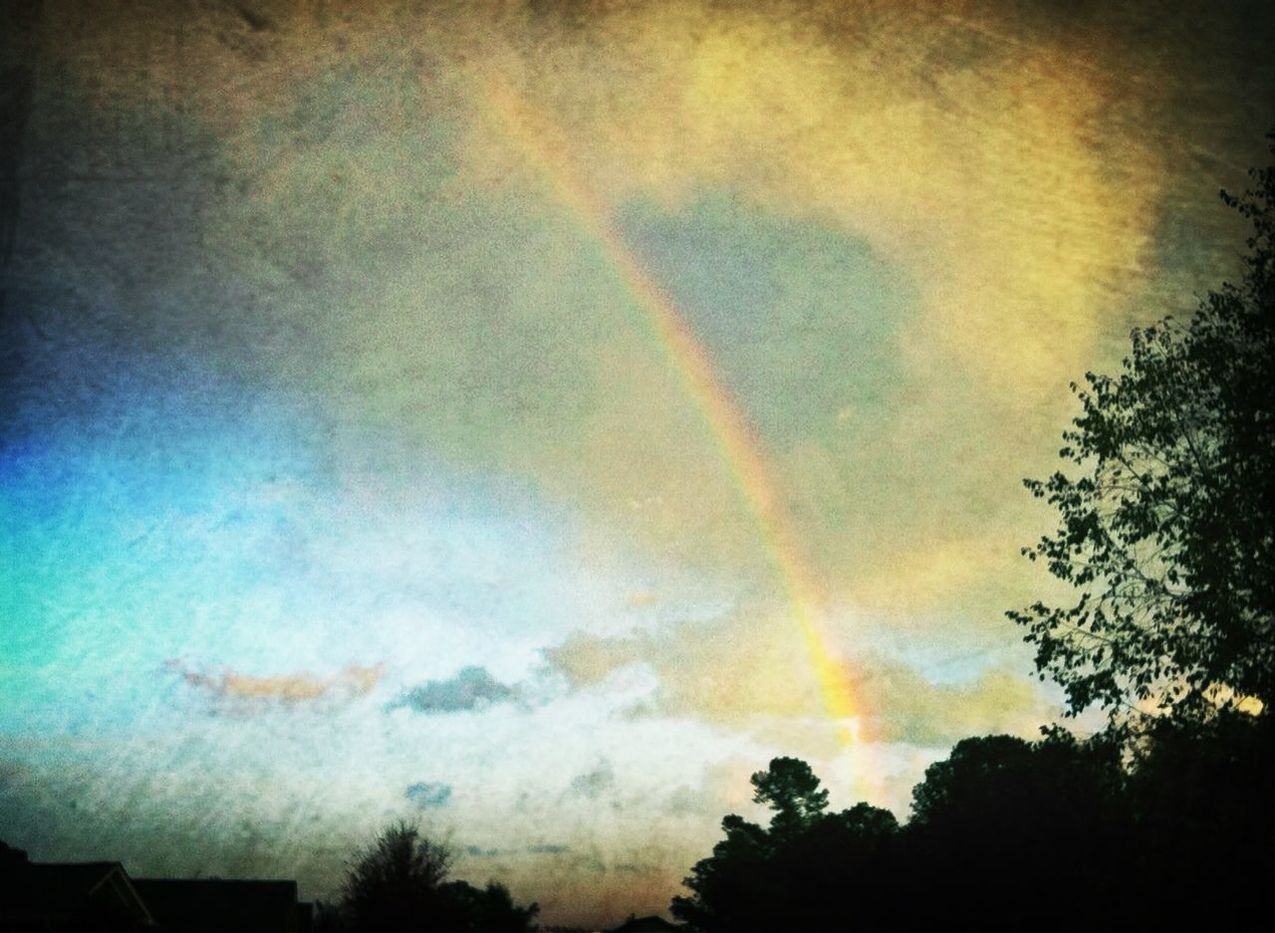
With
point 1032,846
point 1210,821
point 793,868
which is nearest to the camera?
point 1210,821

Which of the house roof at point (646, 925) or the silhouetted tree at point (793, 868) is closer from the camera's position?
the silhouetted tree at point (793, 868)

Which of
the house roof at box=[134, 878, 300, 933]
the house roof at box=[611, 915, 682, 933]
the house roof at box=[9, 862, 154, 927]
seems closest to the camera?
the house roof at box=[9, 862, 154, 927]

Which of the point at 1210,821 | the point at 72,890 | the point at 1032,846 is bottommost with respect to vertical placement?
the point at 72,890

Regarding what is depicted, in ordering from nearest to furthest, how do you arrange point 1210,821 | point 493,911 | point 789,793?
1. point 1210,821
2. point 493,911
3. point 789,793

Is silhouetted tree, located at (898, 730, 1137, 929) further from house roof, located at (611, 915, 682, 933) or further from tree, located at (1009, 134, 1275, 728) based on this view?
house roof, located at (611, 915, 682, 933)

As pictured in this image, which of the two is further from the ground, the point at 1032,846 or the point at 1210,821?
the point at 1032,846

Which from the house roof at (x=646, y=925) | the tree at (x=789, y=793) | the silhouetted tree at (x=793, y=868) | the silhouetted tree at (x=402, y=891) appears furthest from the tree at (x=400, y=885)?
the house roof at (x=646, y=925)

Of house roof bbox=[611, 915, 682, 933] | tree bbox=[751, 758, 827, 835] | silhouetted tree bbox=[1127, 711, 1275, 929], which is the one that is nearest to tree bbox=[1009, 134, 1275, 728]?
silhouetted tree bbox=[1127, 711, 1275, 929]

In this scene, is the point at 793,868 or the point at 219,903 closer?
the point at 793,868

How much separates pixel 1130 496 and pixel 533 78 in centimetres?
1013

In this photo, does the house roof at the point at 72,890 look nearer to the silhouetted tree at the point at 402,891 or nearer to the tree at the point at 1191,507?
the silhouetted tree at the point at 402,891

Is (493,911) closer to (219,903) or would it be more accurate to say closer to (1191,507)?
(219,903)

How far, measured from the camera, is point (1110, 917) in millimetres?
13508

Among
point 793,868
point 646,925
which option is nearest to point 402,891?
point 793,868
